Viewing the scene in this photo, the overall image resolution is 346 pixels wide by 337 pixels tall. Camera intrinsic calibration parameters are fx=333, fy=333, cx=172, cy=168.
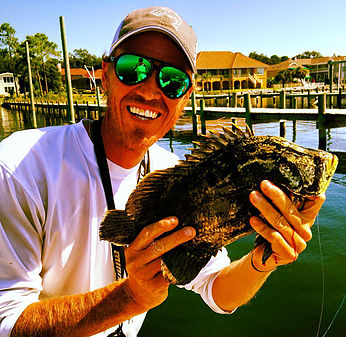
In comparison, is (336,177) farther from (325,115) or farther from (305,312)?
(305,312)

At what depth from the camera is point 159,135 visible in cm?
235

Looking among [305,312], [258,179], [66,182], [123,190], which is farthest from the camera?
[305,312]

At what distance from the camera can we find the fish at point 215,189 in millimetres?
1784

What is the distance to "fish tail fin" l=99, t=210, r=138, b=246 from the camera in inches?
74.0

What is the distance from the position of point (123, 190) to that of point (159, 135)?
0.46m

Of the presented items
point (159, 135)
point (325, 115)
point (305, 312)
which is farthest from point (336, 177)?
point (159, 135)

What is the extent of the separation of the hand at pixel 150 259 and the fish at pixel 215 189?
0.07 metres

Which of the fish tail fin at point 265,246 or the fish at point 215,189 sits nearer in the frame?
the fish at point 215,189

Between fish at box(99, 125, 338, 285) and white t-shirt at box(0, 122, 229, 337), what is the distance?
310mm

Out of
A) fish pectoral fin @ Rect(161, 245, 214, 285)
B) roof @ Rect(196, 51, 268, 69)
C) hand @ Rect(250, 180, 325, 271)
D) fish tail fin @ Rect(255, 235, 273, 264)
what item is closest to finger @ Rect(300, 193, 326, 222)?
hand @ Rect(250, 180, 325, 271)

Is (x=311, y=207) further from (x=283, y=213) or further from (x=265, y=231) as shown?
(x=265, y=231)

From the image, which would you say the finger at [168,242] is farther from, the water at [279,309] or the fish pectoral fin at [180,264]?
the water at [279,309]

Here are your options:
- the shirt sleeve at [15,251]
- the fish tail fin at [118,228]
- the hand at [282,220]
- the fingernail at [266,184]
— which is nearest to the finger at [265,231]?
the hand at [282,220]

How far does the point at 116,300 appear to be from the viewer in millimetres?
2004
